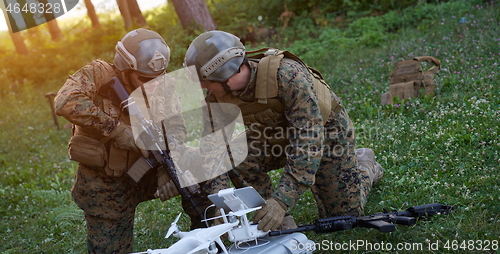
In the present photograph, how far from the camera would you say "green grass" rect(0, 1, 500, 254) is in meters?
4.37

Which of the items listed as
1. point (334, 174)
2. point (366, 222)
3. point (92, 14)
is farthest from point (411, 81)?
point (92, 14)

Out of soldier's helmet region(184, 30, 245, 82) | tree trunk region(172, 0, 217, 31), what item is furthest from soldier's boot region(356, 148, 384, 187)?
tree trunk region(172, 0, 217, 31)

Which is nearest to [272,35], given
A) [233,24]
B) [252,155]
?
[233,24]

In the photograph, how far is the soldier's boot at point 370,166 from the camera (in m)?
5.04

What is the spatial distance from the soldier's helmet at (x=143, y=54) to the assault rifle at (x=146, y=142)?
Answer: 267 millimetres

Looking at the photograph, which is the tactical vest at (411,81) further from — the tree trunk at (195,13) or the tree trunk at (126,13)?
the tree trunk at (126,13)

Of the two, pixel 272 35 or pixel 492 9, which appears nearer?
pixel 492 9

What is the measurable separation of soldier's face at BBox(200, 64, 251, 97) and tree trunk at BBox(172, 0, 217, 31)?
8.51 metres

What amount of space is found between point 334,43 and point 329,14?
189 centimetres

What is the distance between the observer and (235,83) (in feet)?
13.6

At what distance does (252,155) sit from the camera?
484 centimetres

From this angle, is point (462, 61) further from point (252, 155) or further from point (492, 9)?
point (252, 155)

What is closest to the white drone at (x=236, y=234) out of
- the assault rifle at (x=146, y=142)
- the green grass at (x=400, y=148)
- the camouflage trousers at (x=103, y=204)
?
the green grass at (x=400, y=148)

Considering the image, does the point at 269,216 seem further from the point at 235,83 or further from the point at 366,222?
the point at 235,83
